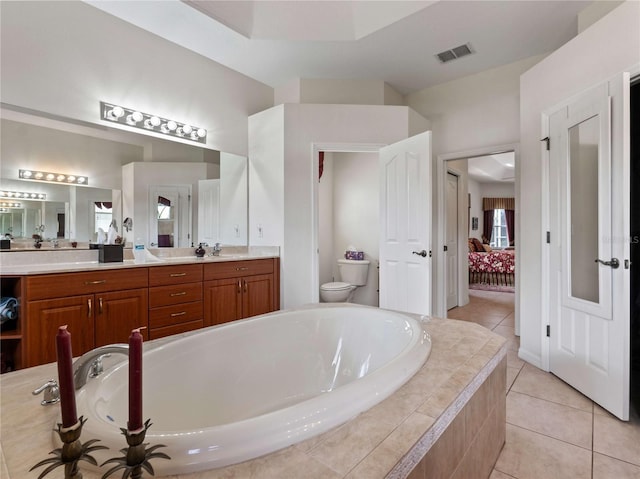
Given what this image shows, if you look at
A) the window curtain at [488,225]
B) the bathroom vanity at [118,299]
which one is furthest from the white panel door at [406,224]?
the window curtain at [488,225]

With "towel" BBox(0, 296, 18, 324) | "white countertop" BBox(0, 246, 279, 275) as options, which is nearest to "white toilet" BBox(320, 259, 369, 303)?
"white countertop" BBox(0, 246, 279, 275)

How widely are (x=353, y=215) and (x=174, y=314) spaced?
107 inches

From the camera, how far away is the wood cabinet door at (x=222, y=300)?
8.87ft

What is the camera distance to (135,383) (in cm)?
50

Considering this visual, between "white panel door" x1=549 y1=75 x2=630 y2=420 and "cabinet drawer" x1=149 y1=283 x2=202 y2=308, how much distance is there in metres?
2.70

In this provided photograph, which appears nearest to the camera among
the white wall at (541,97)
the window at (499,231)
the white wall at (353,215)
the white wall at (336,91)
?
the white wall at (541,97)

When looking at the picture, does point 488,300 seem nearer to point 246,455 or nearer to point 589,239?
point 589,239

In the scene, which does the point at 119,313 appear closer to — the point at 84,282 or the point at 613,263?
the point at 84,282

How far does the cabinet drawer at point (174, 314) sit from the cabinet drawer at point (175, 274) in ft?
0.61

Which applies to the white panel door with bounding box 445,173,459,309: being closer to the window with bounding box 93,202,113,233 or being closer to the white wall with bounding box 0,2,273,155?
the white wall with bounding box 0,2,273,155

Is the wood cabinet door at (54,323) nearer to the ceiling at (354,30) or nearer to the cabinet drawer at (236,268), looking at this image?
the cabinet drawer at (236,268)

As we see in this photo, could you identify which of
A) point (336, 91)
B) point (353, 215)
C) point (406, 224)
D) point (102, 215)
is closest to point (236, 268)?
point (102, 215)

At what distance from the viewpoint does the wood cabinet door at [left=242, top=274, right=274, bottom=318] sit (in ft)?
9.82

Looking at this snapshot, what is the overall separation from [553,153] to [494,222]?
7.98 metres
